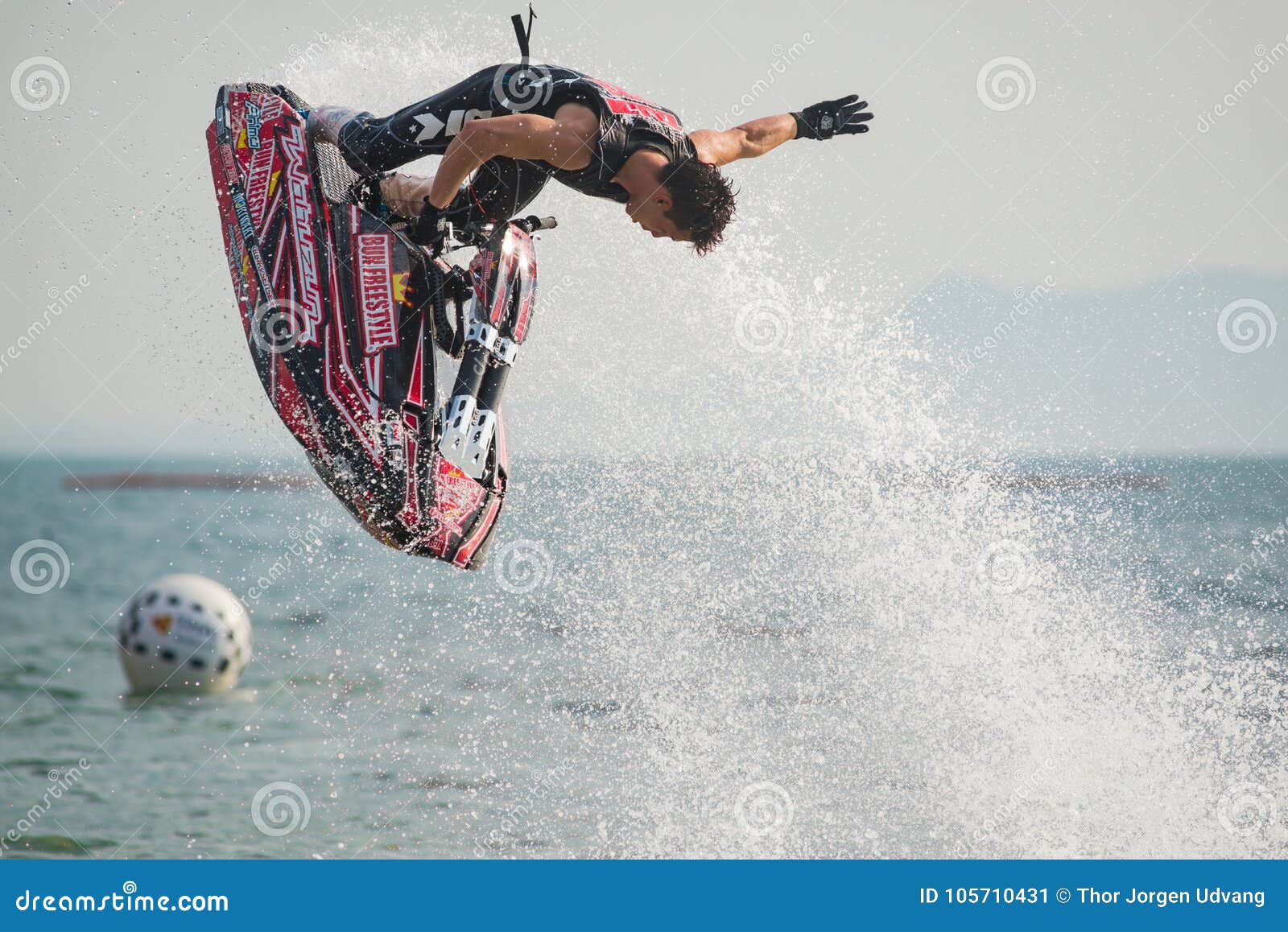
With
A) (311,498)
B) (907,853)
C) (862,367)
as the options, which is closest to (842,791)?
(907,853)

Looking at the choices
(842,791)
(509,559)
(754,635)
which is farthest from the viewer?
(754,635)

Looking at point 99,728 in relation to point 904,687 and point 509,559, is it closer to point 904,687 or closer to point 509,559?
point 509,559

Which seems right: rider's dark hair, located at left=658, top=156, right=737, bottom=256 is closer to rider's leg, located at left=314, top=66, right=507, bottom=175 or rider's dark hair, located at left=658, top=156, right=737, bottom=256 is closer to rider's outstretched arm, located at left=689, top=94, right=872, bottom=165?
rider's outstretched arm, located at left=689, top=94, right=872, bottom=165

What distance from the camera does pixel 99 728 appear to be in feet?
36.8

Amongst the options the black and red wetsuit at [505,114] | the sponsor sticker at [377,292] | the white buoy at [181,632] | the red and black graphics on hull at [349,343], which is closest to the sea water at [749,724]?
the white buoy at [181,632]

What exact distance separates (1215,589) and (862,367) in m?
11.2

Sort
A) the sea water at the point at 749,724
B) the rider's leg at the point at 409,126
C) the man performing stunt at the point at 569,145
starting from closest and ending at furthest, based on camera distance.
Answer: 1. the man performing stunt at the point at 569,145
2. the rider's leg at the point at 409,126
3. the sea water at the point at 749,724

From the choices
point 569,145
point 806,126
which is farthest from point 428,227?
point 806,126

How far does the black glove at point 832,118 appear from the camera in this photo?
20.9ft

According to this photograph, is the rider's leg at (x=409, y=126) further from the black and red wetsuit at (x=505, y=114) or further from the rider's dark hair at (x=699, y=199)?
the rider's dark hair at (x=699, y=199)

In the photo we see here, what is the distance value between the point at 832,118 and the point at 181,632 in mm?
6654

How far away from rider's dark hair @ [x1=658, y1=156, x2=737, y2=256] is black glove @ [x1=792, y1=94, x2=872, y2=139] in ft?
2.81

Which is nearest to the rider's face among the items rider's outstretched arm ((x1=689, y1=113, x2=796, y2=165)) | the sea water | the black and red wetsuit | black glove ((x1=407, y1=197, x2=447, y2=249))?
the black and red wetsuit

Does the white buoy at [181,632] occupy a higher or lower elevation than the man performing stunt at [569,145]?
lower
